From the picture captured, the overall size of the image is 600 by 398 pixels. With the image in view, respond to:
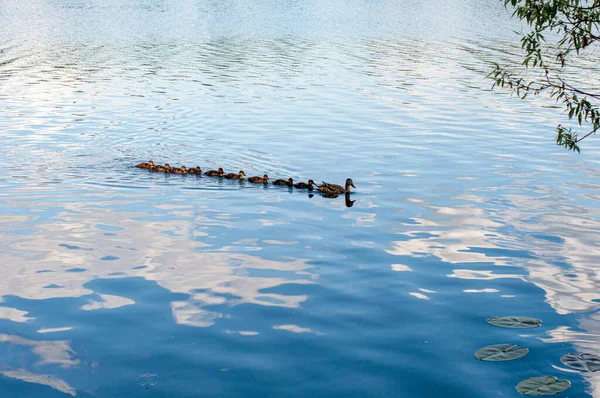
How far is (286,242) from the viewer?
67.1ft

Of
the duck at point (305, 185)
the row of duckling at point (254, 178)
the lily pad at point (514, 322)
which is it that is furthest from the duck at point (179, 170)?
the lily pad at point (514, 322)

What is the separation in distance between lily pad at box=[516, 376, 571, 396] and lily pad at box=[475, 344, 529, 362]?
81 centimetres

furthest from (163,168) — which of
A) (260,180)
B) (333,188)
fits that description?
(333,188)

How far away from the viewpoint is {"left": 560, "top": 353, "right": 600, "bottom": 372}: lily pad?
13.5 m

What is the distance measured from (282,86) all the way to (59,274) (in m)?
33.8

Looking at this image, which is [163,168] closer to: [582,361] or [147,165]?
[147,165]

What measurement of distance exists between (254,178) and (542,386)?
15.3 metres

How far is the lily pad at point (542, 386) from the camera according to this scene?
1266 cm

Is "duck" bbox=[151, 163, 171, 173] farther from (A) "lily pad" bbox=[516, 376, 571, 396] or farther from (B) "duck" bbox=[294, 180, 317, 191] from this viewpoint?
(A) "lily pad" bbox=[516, 376, 571, 396]

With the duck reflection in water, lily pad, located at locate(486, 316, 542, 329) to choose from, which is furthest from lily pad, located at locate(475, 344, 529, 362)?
the duck reflection in water

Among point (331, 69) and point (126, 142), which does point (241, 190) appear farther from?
point (331, 69)

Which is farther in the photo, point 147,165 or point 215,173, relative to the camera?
point 147,165

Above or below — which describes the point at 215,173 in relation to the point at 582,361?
above

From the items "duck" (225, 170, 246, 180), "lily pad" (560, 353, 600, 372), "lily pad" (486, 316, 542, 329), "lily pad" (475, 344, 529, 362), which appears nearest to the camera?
"lily pad" (560, 353, 600, 372)
